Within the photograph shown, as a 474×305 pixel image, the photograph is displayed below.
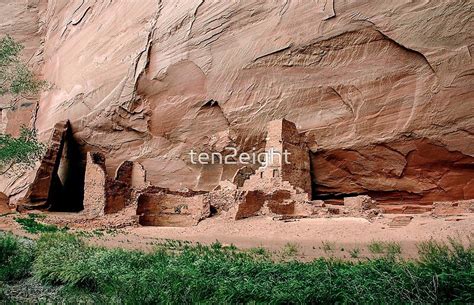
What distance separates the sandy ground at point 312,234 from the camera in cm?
952

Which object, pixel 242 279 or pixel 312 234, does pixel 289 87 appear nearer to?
pixel 312 234

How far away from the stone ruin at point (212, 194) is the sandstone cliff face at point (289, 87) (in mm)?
1210

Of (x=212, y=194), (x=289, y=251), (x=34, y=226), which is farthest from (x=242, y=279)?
(x=212, y=194)

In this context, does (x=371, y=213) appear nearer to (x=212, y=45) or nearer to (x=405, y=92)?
(x=405, y=92)

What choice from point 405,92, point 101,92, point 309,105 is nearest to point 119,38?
point 101,92

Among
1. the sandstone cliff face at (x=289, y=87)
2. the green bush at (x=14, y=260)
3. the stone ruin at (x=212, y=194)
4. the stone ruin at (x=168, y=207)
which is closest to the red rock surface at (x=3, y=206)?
the stone ruin at (x=212, y=194)

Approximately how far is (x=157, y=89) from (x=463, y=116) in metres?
11.4

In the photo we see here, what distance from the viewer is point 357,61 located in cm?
1502

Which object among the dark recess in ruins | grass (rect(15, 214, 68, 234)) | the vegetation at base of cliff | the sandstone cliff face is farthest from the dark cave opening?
the vegetation at base of cliff

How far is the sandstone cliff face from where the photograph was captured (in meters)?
14.1

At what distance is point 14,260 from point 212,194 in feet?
31.0

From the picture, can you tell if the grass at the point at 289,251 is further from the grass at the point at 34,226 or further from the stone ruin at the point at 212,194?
the grass at the point at 34,226

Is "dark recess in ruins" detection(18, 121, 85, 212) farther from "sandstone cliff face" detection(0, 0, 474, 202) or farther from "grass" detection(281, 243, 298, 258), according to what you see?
"grass" detection(281, 243, 298, 258)

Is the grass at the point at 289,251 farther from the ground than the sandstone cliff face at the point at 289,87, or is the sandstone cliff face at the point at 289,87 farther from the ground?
the sandstone cliff face at the point at 289,87
